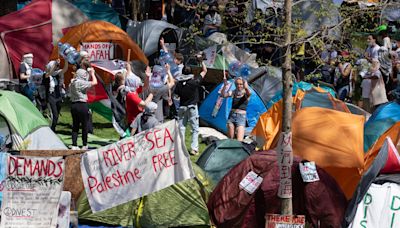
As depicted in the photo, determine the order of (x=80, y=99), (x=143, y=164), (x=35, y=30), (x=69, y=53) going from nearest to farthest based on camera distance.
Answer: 1. (x=143, y=164)
2. (x=80, y=99)
3. (x=69, y=53)
4. (x=35, y=30)

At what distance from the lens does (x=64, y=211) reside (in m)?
12.3

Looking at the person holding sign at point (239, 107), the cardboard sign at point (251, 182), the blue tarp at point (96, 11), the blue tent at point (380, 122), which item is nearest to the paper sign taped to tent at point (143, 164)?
the cardboard sign at point (251, 182)

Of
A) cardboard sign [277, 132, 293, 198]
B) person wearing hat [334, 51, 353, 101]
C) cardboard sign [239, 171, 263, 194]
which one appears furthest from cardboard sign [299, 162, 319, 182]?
person wearing hat [334, 51, 353, 101]

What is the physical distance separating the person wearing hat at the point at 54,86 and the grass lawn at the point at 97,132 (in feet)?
1.37

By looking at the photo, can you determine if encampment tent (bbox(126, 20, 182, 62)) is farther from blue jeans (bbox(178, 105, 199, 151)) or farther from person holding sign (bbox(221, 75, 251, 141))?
person holding sign (bbox(221, 75, 251, 141))

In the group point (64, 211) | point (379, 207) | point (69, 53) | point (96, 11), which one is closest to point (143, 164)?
point (64, 211)

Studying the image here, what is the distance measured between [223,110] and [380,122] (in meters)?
5.10

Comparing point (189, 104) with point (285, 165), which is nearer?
point (285, 165)

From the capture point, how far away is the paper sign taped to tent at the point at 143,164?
12734 millimetres

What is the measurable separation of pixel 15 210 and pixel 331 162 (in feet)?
13.2

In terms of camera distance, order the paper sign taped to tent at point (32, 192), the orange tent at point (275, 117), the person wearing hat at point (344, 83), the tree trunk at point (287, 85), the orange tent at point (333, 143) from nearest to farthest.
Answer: the tree trunk at point (287, 85)
the paper sign taped to tent at point (32, 192)
the orange tent at point (333, 143)
the orange tent at point (275, 117)
the person wearing hat at point (344, 83)

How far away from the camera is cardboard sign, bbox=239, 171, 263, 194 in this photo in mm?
12344

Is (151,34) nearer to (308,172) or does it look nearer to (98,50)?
(98,50)

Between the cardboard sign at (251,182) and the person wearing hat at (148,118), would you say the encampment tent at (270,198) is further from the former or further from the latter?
the person wearing hat at (148,118)
